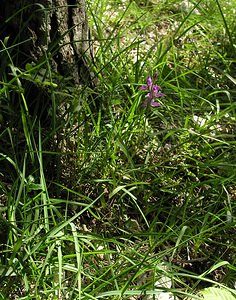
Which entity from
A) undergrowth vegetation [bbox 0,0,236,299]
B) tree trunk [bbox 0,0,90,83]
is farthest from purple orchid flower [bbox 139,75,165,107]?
tree trunk [bbox 0,0,90,83]

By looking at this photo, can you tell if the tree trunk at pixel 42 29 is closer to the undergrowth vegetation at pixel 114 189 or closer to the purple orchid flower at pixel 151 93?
the undergrowth vegetation at pixel 114 189

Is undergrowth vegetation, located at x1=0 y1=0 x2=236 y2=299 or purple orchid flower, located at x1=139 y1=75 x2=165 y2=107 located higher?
purple orchid flower, located at x1=139 y1=75 x2=165 y2=107

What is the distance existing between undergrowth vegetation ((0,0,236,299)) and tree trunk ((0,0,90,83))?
8cm

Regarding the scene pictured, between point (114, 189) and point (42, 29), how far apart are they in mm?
715

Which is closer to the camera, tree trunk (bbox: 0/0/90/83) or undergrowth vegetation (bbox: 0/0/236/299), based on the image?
undergrowth vegetation (bbox: 0/0/236/299)

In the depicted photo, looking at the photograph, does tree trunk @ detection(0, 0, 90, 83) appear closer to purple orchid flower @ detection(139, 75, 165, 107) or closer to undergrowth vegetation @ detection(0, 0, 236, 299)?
undergrowth vegetation @ detection(0, 0, 236, 299)

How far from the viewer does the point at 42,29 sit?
2627 millimetres

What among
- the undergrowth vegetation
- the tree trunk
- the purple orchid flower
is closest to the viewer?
the undergrowth vegetation

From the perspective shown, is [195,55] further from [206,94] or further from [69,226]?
[69,226]

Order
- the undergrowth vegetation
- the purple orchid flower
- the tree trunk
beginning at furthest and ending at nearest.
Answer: the purple orchid flower, the tree trunk, the undergrowth vegetation

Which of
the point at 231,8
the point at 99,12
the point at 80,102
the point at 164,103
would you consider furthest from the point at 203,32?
the point at 80,102

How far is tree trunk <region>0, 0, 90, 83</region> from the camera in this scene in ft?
8.46

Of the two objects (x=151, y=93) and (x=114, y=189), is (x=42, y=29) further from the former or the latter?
(x=114, y=189)

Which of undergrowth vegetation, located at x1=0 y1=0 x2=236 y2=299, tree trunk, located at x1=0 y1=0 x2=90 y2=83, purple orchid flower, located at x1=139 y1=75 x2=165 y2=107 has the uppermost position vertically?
tree trunk, located at x1=0 y1=0 x2=90 y2=83
